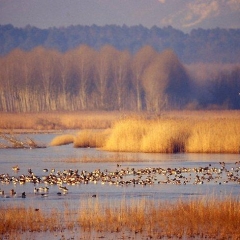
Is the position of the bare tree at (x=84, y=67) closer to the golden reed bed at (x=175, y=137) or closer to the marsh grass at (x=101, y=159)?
the golden reed bed at (x=175, y=137)

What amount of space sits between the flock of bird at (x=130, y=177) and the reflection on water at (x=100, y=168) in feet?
0.53

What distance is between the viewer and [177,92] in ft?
275

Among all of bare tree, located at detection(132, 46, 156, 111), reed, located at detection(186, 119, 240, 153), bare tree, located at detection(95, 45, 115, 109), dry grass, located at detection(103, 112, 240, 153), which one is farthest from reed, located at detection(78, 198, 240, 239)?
bare tree, located at detection(132, 46, 156, 111)

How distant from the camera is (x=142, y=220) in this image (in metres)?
12.9

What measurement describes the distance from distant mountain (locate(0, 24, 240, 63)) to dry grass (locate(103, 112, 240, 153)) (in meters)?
113

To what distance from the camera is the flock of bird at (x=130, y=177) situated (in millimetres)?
19156

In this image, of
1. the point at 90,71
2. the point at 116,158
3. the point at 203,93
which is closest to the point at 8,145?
the point at 116,158

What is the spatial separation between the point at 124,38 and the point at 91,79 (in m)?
77.9

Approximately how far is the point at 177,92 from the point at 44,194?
6749 cm

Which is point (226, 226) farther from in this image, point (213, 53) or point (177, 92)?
point (213, 53)

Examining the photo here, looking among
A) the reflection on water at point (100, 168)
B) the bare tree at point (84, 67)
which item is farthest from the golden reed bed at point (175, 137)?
the bare tree at point (84, 67)

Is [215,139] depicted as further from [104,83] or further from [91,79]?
[91,79]

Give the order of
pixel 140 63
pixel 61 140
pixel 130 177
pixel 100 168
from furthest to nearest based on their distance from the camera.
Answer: pixel 140 63
pixel 61 140
pixel 100 168
pixel 130 177

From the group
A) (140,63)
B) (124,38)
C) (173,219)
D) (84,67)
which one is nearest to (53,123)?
(84,67)
